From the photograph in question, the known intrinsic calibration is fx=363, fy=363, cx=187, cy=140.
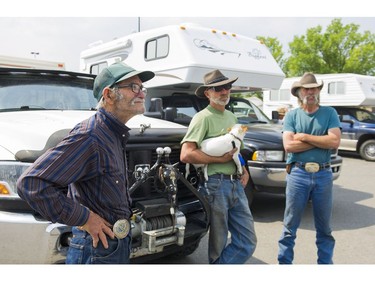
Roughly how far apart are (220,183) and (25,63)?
6.63 metres

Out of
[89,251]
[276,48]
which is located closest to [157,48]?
[89,251]

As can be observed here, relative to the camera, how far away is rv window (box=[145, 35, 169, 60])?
6.86 meters

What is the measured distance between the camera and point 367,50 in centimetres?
2309

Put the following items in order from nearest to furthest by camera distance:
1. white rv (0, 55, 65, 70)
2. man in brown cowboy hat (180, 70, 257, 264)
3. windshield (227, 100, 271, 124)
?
man in brown cowboy hat (180, 70, 257, 264) → windshield (227, 100, 271, 124) → white rv (0, 55, 65, 70)

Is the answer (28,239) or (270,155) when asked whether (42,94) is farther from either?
(270,155)

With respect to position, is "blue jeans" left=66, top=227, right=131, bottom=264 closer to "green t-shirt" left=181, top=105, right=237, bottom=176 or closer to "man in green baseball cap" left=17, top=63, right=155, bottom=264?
"man in green baseball cap" left=17, top=63, right=155, bottom=264

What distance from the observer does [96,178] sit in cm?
178

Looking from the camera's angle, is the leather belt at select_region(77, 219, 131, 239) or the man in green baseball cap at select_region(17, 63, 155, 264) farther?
the leather belt at select_region(77, 219, 131, 239)

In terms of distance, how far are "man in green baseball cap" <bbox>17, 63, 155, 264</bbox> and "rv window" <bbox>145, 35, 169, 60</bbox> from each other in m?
5.02

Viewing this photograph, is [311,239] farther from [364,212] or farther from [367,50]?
[367,50]

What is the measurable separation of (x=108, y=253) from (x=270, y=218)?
13.3 ft

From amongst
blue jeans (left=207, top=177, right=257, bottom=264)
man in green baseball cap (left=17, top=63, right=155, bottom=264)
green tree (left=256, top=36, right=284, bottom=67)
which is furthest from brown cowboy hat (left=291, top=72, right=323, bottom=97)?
green tree (left=256, top=36, right=284, bottom=67)

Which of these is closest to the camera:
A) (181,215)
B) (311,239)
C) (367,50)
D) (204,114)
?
(181,215)

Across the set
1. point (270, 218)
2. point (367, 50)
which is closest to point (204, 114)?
point (270, 218)
